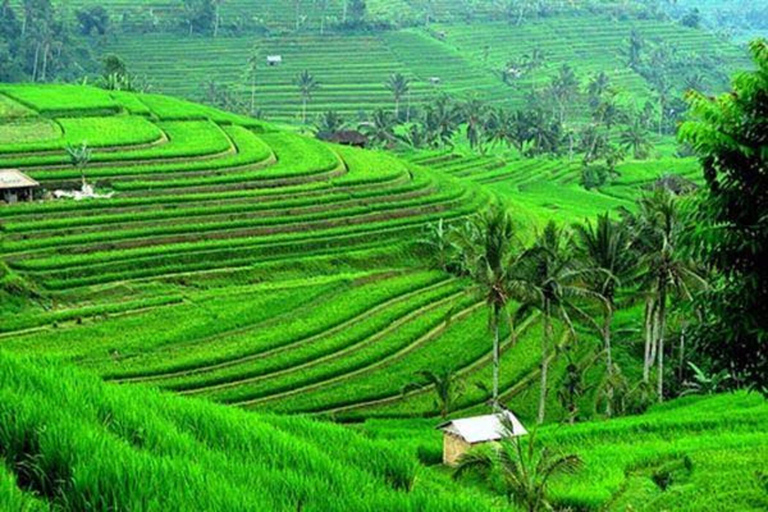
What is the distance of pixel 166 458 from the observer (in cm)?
491

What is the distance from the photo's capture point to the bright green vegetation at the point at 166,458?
4457 mm

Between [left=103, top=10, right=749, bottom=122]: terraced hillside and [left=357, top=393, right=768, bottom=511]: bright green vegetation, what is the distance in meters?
68.0

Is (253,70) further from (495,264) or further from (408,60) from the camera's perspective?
(495,264)

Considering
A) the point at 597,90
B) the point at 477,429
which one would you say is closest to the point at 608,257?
the point at 477,429

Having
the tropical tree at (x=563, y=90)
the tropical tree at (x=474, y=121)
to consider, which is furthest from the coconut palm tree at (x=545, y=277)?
the tropical tree at (x=563, y=90)

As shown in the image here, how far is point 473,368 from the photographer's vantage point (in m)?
27.5

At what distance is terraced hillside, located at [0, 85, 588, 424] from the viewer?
25531mm

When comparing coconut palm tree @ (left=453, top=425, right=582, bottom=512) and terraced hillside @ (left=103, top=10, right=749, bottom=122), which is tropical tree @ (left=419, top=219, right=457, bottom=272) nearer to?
coconut palm tree @ (left=453, top=425, right=582, bottom=512)

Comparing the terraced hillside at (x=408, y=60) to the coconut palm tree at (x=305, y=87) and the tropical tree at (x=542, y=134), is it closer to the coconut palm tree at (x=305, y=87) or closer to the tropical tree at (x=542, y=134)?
the coconut palm tree at (x=305, y=87)

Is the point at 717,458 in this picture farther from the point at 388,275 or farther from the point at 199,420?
the point at 388,275

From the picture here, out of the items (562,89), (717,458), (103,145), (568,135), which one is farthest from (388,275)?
(562,89)

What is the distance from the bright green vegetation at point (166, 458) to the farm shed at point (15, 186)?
29251 mm

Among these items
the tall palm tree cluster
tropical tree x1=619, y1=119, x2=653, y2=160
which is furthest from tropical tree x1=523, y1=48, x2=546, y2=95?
the tall palm tree cluster

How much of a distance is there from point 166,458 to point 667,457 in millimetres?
11685
